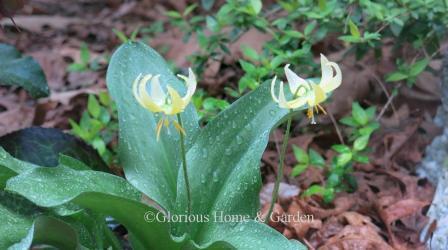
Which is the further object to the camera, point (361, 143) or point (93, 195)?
point (361, 143)

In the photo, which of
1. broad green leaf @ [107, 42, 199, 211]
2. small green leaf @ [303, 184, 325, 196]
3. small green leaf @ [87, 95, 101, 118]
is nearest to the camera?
broad green leaf @ [107, 42, 199, 211]

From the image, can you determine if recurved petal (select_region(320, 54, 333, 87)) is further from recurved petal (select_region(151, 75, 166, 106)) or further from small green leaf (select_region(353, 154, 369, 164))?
small green leaf (select_region(353, 154, 369, 164))

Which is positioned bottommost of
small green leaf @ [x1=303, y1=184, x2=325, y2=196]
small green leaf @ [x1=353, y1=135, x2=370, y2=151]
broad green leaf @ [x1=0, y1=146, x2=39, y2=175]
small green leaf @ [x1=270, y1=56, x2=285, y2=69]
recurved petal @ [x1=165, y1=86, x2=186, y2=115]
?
small green leaf @ [x1=303, y1=184, x2=325, y2=196]

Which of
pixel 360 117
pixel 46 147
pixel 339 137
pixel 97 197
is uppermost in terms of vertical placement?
pixel 97 197

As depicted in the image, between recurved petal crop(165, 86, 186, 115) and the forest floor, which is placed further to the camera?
the forest floor

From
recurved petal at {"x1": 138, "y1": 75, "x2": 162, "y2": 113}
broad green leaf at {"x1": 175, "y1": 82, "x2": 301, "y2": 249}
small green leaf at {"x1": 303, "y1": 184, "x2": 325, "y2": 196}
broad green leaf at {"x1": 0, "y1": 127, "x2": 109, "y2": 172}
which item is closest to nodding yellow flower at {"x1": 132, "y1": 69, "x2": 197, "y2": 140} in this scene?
recurved petal at {"x1": 138, "y1": 75, "x2": 162, "y2": 113}

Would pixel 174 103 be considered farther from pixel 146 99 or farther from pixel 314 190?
pixel 314 190

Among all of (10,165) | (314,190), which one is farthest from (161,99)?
(314,190)

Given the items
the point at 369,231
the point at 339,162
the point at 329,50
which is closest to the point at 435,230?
the point at 369,231

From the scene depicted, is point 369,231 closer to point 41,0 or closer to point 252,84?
point 252,84
